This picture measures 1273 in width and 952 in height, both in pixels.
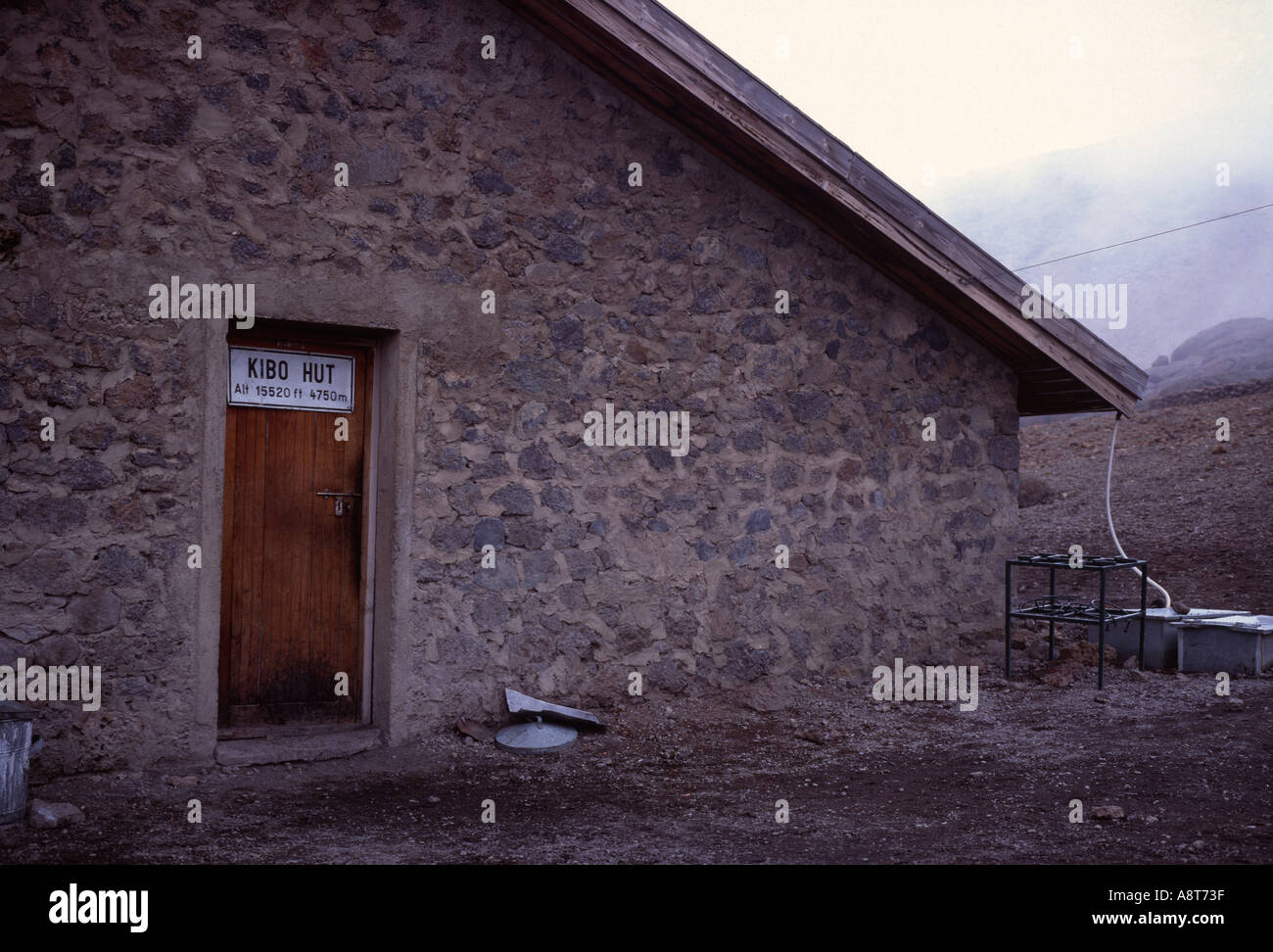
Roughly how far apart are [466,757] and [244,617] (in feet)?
4.57

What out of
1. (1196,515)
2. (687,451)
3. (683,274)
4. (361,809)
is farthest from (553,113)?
(1196,515)

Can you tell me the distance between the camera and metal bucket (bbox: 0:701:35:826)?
168 inches

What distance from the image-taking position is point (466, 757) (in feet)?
18.2

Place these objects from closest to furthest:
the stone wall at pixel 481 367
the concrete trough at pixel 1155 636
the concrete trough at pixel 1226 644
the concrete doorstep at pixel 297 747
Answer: the stone wall at pixel 481 367
the concrete doorstep at pixel 297 747
the concrete trough at pixel 1226 644
the concrete trough at pixel 1155 636

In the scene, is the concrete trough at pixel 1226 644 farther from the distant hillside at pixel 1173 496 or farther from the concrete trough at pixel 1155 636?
the distant hillside at pixel 1173 496

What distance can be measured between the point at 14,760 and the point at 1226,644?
24.4ft

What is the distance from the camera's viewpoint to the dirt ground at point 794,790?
13.6ft

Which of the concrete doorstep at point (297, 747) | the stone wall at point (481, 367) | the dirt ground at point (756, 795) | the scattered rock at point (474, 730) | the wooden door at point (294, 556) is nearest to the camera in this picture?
the dirt ground at point (756, 795)

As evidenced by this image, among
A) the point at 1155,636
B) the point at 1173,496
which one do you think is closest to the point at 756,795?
the point at 1155,636

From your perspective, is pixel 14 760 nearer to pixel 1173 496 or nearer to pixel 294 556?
pixel 294 556

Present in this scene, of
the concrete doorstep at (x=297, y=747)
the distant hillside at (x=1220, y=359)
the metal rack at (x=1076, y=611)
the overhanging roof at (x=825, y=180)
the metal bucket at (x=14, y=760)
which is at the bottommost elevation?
the concrete doorstep at (x=297, y=747)

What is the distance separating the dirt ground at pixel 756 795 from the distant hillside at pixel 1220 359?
885 inches

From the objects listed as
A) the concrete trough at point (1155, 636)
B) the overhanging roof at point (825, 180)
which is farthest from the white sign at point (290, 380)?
the concrete trough at point (1155, 636)

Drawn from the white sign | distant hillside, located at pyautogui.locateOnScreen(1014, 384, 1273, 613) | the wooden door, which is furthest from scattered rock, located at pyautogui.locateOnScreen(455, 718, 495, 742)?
distant hillside, located at pyautogui.locateOnScreen(1014, 384, 1273, 613)
